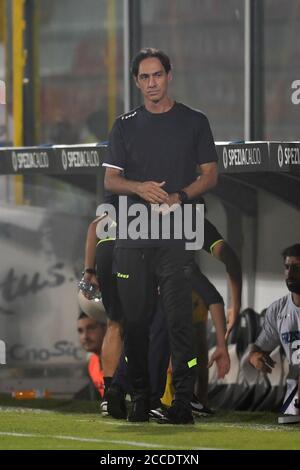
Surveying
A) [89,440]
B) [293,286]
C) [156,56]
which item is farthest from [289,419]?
[156,56]

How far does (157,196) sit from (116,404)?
1294 millimetres

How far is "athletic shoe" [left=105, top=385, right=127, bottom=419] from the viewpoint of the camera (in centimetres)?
942

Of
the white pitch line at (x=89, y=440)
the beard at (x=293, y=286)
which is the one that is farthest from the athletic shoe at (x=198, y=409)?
the white pitch line at (x=89, y=440)

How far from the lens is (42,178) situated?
40.5 feet

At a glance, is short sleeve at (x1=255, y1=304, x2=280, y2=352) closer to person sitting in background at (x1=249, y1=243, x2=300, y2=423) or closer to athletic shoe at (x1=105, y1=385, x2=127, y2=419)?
person sitting in background at (x1=249, y1=243, x2=300, y2=423)

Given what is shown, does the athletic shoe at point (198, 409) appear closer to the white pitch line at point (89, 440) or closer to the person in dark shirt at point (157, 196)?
the person in dark shirt at point (157, 196)

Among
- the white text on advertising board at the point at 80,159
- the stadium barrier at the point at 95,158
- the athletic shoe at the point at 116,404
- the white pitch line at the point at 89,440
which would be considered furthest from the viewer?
the white text on advertising board at the point at 80,159

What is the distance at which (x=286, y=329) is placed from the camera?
10.2 m

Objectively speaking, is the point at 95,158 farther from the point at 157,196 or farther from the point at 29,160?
the point at 157,196

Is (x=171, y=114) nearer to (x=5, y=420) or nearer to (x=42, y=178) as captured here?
(x=5, y=420)

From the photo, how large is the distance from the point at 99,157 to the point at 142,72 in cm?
193

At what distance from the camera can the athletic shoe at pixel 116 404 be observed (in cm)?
942

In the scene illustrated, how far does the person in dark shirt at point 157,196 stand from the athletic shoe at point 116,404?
303mm

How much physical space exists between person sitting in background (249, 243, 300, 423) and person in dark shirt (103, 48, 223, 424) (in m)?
1.20
